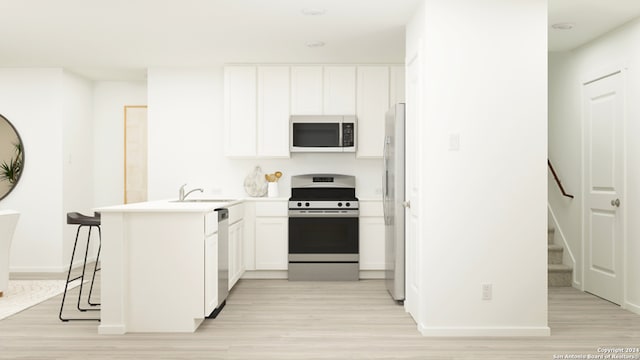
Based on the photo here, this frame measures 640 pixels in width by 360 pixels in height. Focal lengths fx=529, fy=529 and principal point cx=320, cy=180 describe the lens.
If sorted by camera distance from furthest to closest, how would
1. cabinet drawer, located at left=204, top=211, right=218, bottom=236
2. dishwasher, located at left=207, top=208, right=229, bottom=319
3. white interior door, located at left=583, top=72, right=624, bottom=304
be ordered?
white interior door, located at left=583, top=72, right=624, bottom=304
dishwasher, located at left=207, top=208, right=229, bottom=319
cabinet drawer, located at left=204, top=211, right=218, bottom=236

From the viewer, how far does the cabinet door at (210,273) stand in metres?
3.94

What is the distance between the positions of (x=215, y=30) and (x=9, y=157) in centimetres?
348

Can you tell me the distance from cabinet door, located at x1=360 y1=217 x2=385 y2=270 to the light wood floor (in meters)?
1.16

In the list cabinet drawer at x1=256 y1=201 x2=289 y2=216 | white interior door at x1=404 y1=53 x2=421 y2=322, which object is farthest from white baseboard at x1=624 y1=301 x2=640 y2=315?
cabinet drawer at x1=256 y1=201 x2=289 y2=216

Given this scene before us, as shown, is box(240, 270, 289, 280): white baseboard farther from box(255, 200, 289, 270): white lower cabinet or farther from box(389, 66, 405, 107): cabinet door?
box(389, 66, 405, 107): cabinet door

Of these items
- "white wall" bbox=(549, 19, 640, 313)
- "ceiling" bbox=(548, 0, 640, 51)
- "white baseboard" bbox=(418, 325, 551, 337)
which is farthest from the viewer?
"white wall" bbox=(549, 19, 640, 313)

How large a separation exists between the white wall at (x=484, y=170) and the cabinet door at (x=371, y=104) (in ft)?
7.85

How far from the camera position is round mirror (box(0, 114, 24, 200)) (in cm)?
645

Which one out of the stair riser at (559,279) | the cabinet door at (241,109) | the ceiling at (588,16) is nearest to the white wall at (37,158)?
the cabinet door at (241,109)

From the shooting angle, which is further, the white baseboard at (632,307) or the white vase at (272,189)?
the white vase at (272,189)

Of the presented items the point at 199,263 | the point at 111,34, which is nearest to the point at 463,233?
the point at 199,263

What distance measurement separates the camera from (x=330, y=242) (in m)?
5.91

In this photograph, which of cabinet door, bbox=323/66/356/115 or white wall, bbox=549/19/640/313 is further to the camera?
cabinet door, bbox=323/66/356/115

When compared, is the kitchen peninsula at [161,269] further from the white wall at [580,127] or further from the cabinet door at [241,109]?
the white wall at [580,127]
